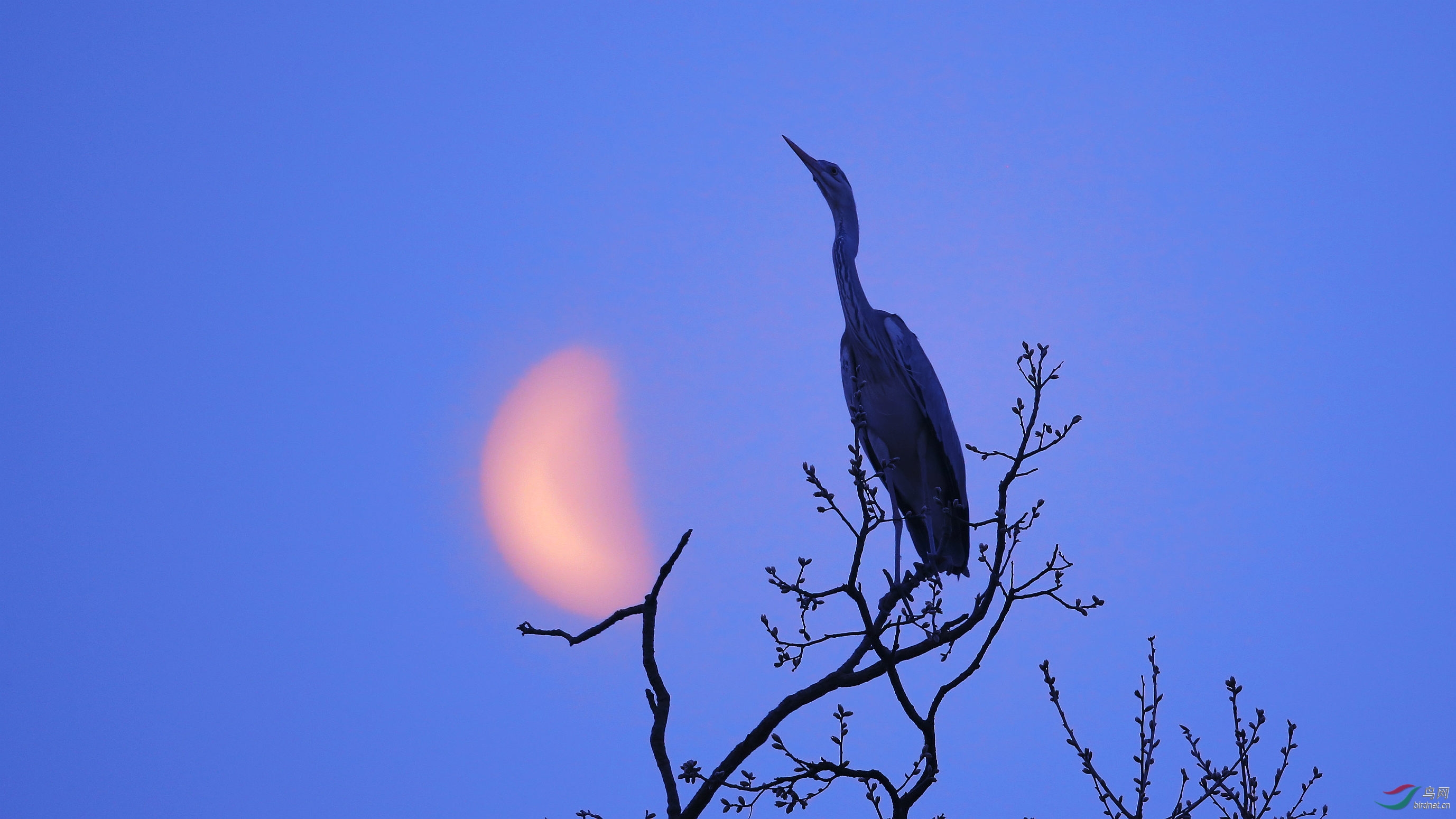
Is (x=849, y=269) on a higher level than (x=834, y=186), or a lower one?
lower

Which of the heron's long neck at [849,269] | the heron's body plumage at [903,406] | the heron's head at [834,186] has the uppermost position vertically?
the heron's head at [834,186]

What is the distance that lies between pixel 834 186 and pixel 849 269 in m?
0.90

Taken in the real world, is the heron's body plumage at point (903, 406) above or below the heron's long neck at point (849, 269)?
below

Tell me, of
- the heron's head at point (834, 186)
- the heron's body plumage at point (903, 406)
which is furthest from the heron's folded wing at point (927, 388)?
the heron's head at point (834, 186)

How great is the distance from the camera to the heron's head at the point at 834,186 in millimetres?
8070

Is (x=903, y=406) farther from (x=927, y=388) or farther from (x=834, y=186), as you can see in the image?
(x=834, y=186)

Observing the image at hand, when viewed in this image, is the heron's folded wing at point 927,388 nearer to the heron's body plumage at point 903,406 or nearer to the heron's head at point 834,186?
the heron's body plumage at point 903,406

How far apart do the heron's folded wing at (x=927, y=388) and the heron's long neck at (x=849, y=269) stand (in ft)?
0.79

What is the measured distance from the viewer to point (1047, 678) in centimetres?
477

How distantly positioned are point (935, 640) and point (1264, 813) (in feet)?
5.82

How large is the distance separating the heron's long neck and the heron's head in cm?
1

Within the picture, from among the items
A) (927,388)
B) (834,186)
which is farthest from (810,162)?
(927,388)

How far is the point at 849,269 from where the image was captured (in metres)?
7.61

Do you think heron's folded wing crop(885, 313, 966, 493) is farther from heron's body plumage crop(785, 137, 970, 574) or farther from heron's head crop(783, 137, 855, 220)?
heron's head crop(783, 137, 855, 220)
